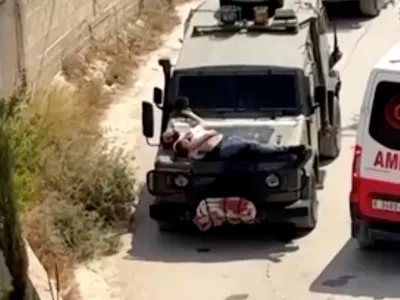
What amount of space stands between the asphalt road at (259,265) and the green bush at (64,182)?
38 centimetres

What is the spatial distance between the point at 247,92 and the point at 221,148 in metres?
0.99

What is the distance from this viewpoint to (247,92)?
14.1 meters

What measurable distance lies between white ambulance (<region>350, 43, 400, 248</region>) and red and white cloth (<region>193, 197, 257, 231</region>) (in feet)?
3.81

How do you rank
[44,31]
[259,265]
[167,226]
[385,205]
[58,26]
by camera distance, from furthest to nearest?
[58,26] < [44,31] < [167,226] < [259,265] < [385,205]

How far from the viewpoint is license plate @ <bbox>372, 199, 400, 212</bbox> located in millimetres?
12352

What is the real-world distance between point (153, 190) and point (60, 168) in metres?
1.38

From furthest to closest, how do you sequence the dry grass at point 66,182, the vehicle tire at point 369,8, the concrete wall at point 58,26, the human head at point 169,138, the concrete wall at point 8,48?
1. the vehicle tire at point 369,8
2. the concrete wall at point 58,26
3. the concrete wall at point 8,48
4. the human head at point 169,138
5. the dry grass at point 66,182

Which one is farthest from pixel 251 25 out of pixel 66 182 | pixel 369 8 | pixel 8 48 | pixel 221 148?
pixel 369 8

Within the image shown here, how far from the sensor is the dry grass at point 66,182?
42.8 feet

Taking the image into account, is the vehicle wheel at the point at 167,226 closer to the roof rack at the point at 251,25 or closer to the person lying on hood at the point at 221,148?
the person lying on hood at the point at 221,148

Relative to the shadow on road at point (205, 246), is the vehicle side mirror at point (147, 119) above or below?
above

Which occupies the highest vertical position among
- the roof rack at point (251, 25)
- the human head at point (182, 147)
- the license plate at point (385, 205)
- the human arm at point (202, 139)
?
the roof rack at point (251, 25)

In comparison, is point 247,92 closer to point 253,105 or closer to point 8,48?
point 253,105

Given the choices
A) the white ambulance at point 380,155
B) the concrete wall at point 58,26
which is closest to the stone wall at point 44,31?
the concrete wall at point 58,26
